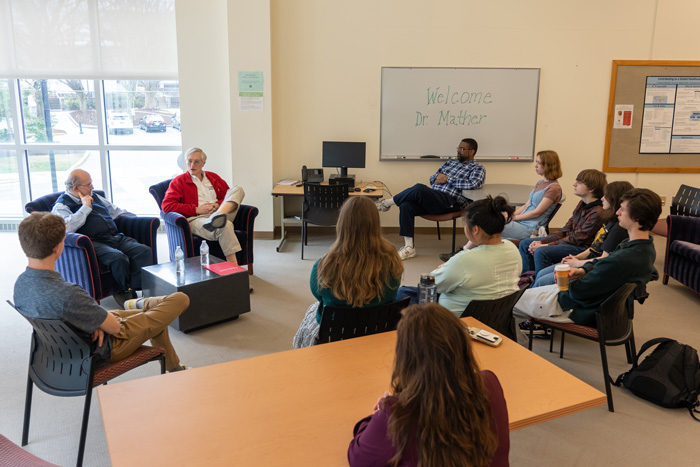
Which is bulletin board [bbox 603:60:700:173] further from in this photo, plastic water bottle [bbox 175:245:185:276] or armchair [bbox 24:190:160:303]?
armchair [bbox 24:190:160:303]

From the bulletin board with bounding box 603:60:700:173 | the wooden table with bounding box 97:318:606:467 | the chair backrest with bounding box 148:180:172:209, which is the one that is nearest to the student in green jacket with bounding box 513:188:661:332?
the wooden table with bounding box 97:318:606:467

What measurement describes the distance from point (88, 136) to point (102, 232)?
110 inches

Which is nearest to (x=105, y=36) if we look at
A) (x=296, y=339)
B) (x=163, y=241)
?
(x=163, y=241)

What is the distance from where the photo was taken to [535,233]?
15.9ft

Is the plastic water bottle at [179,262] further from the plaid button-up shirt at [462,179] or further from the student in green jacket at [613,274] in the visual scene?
the plaid button-up shirt at [462,179]

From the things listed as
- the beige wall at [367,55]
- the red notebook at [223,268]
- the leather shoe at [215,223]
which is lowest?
the red notebook at [223,268]

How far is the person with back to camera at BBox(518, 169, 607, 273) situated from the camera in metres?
4.12

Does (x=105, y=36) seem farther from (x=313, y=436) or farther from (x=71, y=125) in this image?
(x=313, y=436)

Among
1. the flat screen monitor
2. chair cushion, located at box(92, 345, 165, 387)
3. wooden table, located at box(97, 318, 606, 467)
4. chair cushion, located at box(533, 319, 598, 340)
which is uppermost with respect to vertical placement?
the flat screen monitor

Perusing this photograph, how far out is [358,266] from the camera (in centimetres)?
245

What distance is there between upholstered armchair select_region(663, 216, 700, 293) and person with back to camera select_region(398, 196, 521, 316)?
8.66 feet

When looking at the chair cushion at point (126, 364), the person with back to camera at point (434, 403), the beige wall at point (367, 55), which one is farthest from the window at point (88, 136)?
the person with back to camera at point (434, 403)

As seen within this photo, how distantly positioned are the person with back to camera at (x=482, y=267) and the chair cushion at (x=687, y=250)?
2567 mm

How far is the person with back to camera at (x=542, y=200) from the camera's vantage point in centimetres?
477
